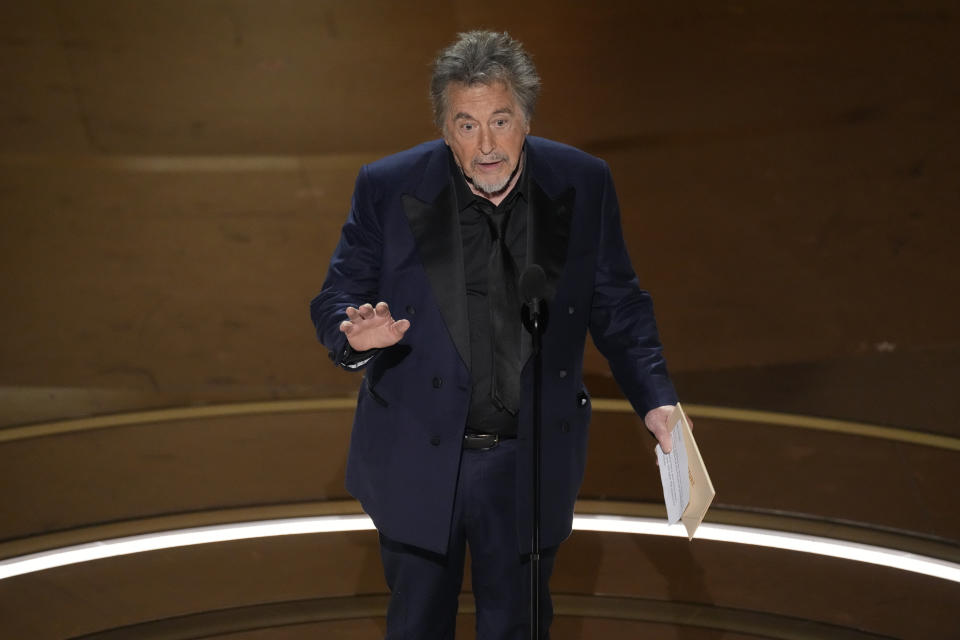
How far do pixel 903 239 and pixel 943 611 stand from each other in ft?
6.98

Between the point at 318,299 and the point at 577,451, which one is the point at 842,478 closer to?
the point at 577,451

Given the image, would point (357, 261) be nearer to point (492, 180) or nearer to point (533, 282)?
point (492, 180)

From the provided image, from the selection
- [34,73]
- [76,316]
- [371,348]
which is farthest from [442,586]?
[34,73]

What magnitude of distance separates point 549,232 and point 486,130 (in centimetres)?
25

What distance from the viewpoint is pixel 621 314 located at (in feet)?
8.04

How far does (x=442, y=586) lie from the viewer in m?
2.44

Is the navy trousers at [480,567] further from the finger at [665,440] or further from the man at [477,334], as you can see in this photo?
the finger at [665,440]

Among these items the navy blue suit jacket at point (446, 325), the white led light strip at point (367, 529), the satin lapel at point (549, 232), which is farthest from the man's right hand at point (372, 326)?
the white led light strip at point (367, 529)

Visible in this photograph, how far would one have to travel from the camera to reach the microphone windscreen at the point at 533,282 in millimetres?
2014

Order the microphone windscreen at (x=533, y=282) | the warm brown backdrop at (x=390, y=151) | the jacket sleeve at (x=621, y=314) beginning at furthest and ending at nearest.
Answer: the warm brown backdrop at (x=390, y=151)
the jacket sleeve at (x=621, y=314)
the microphone windscreen at (x=533, y=282)

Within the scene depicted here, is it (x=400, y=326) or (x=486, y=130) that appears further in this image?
(x=486, y=130)

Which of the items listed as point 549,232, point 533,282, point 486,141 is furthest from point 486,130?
point 533,282

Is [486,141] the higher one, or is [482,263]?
[486,141]

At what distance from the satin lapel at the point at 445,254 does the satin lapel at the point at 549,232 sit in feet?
0.49
